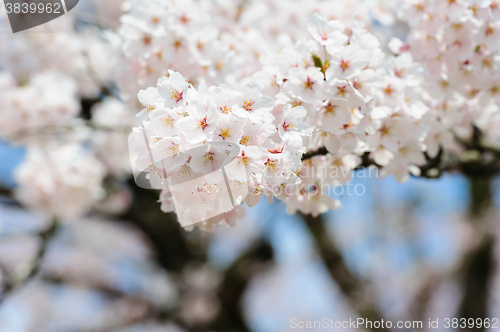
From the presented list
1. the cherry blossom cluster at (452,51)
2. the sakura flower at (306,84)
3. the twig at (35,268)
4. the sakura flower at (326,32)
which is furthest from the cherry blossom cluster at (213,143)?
the twig at (35,268)

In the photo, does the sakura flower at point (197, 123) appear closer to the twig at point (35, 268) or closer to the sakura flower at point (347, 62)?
the sakura flower at point (347, 62)

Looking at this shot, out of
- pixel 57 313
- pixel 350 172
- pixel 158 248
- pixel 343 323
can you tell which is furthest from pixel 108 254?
pixel 350 172

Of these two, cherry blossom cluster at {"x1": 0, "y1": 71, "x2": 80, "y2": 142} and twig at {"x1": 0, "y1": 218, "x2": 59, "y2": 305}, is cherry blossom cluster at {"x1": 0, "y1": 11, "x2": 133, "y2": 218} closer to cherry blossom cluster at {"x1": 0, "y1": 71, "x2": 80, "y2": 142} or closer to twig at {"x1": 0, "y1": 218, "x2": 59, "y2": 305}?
cherry blossom cluster at {"x1": 0, "y1": 71, "x2": 80, "y2": 142}

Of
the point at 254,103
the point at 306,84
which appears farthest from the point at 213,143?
the point at 306,84

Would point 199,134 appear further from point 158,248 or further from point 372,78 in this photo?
point 158,248

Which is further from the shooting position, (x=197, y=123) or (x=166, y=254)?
(x=166, y=254)

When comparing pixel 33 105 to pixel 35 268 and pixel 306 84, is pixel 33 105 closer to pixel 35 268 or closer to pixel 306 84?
pixel 35 268

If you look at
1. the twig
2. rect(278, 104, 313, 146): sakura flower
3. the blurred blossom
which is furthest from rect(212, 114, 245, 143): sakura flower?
the blurred blossom
